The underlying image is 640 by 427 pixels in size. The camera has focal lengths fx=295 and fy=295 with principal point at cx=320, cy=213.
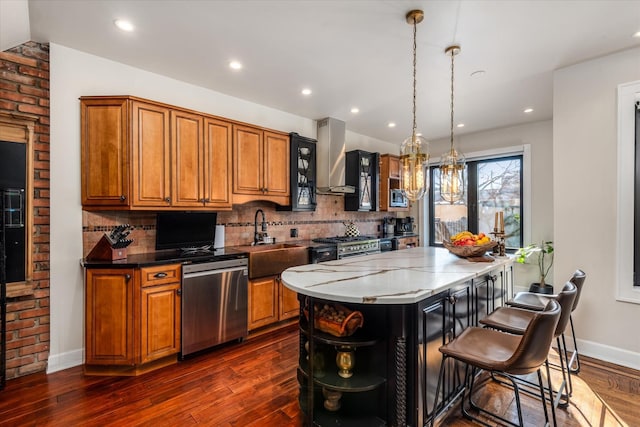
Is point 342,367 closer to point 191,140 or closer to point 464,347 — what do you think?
point 464,347

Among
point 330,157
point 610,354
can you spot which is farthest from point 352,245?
point 610,354

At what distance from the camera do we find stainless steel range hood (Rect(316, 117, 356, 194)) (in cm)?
448

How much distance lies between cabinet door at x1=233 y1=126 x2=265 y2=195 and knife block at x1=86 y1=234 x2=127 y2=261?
1.31 metres

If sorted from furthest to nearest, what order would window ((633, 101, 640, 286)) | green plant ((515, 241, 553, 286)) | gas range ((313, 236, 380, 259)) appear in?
green plant ((515, 241, 553, 286)) → gas range ((313, 236, 380, 259)) → window ((633, 101, 640, 286))

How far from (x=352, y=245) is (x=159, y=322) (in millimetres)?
2603

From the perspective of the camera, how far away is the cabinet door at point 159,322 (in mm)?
2508

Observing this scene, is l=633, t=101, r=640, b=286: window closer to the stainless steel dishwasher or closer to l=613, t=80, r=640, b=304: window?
l=613, t=80, r=640, b=304: window

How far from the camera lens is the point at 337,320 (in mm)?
1712

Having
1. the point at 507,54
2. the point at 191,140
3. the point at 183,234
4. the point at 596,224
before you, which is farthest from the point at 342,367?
the point at 507,54

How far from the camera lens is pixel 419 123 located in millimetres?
4832

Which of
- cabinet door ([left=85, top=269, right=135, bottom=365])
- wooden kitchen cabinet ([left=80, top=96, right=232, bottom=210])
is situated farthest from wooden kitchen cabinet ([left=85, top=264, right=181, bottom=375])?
wooden kitchen cabinet ([left=80, top=96, right=232, bottom=210])

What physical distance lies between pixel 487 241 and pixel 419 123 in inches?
111

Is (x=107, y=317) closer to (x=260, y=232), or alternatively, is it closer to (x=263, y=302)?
(x=263, y=302)

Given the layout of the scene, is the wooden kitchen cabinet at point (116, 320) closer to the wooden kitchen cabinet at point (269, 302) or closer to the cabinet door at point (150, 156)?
the cabinet door at point (150, 156)
